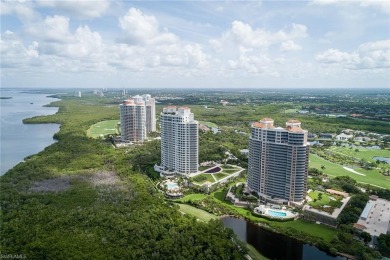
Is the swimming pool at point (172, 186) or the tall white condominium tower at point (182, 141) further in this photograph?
the tall white condominium tower at point (182, 141)

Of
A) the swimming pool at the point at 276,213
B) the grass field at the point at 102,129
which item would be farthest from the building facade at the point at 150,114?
the swimming pool at the point at 276,213

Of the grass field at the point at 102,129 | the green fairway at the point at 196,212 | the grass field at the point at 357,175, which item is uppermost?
the grass field at the point at 102,129

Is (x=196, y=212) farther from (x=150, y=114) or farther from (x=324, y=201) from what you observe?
(x=150, y=114)

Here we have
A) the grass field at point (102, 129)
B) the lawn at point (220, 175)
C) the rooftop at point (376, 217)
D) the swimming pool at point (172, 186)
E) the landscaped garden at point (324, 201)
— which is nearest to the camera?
the rooftop at point (376, 217)

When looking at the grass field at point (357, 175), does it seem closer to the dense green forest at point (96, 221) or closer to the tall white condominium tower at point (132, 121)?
the dense green forest at point (96, 221)

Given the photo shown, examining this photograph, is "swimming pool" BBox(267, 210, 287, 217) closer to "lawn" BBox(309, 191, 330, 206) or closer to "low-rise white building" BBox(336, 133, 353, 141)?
"lawn" BBox(309, 191, 330, 206)

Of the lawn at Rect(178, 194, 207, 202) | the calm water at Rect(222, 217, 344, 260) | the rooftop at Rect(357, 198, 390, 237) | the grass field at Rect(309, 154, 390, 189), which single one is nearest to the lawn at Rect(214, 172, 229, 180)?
the lawn at Rect(178, 194, 207, 202)

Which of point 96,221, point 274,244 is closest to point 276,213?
point 274,244

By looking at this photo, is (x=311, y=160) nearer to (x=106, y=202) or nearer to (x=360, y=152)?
(x=360, y=152)

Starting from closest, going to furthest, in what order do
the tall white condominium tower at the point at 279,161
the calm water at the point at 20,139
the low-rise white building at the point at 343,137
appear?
the tall white condominium tower at the point at 279,161 → the calm water at the point at 20,139 → the low-rise white building at the point at 343,137
